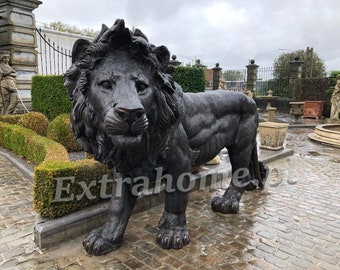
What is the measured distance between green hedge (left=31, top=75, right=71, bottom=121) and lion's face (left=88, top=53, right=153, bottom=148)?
629 cm

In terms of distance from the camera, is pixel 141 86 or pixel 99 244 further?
pixel 99 244

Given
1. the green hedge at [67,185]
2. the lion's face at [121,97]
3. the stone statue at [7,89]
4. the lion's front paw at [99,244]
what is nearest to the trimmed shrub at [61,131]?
the green hedge at [67,185]

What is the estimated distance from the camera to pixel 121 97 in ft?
7.09

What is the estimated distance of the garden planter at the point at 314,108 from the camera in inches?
722

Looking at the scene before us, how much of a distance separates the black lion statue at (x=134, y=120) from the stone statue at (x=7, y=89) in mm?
7695

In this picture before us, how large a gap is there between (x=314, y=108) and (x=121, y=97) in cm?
1872

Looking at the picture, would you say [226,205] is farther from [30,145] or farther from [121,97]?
[30,145]

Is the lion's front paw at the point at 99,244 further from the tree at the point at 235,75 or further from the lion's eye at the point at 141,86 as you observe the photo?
the tree at the point at 235,75

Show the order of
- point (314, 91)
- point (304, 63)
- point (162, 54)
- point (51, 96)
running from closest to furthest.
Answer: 1. point (162, 54)
2. point (51, 96)
3. point (314, 91)
4. point (304, 63)

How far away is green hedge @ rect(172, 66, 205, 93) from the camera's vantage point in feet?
24.7

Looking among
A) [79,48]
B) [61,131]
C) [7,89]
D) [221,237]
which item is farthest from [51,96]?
[221,237]

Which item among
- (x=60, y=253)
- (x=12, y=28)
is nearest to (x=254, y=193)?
(x=60, y=253)

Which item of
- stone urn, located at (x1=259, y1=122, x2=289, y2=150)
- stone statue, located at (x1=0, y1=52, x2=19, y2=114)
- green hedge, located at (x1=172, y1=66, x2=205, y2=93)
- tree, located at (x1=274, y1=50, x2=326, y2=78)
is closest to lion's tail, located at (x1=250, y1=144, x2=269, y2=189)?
stone urn, located at (x1=259, y1=122, x2=289, y2=150)

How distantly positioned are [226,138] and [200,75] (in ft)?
13.8
